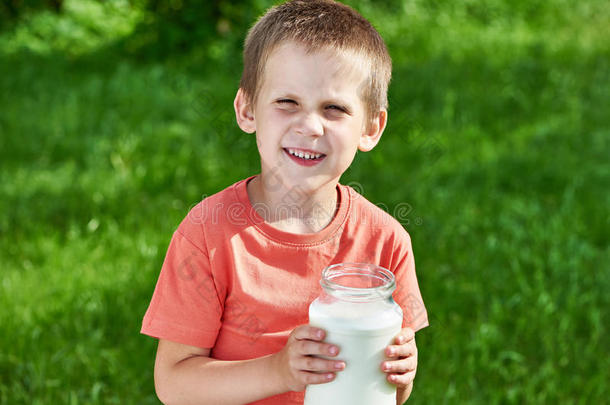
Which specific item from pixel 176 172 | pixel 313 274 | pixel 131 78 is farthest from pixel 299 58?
pixel 131 78

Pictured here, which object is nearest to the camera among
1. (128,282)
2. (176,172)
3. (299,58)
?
(299,58)

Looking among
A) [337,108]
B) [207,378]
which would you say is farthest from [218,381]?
[337,108]

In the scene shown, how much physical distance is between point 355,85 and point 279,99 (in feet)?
0.55

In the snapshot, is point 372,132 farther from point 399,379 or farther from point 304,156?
point 399,379

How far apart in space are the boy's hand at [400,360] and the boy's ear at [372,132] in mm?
471

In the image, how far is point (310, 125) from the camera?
1593 mm

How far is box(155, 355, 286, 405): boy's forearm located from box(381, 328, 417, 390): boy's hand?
24 centimetres

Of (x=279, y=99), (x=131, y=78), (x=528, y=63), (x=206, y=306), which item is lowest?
(x=206, y=306)

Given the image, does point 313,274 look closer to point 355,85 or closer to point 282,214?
point 282,214

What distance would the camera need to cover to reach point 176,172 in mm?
4094

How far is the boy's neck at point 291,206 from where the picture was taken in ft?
5.81

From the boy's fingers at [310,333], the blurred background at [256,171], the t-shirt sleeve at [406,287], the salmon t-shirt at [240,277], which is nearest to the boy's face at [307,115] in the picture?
the salmon t-shirt at [240,277]

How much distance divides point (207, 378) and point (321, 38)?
76 centimetres

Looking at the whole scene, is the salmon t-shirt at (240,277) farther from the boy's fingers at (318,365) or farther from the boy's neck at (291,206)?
the boy's fingers at (318,365)
